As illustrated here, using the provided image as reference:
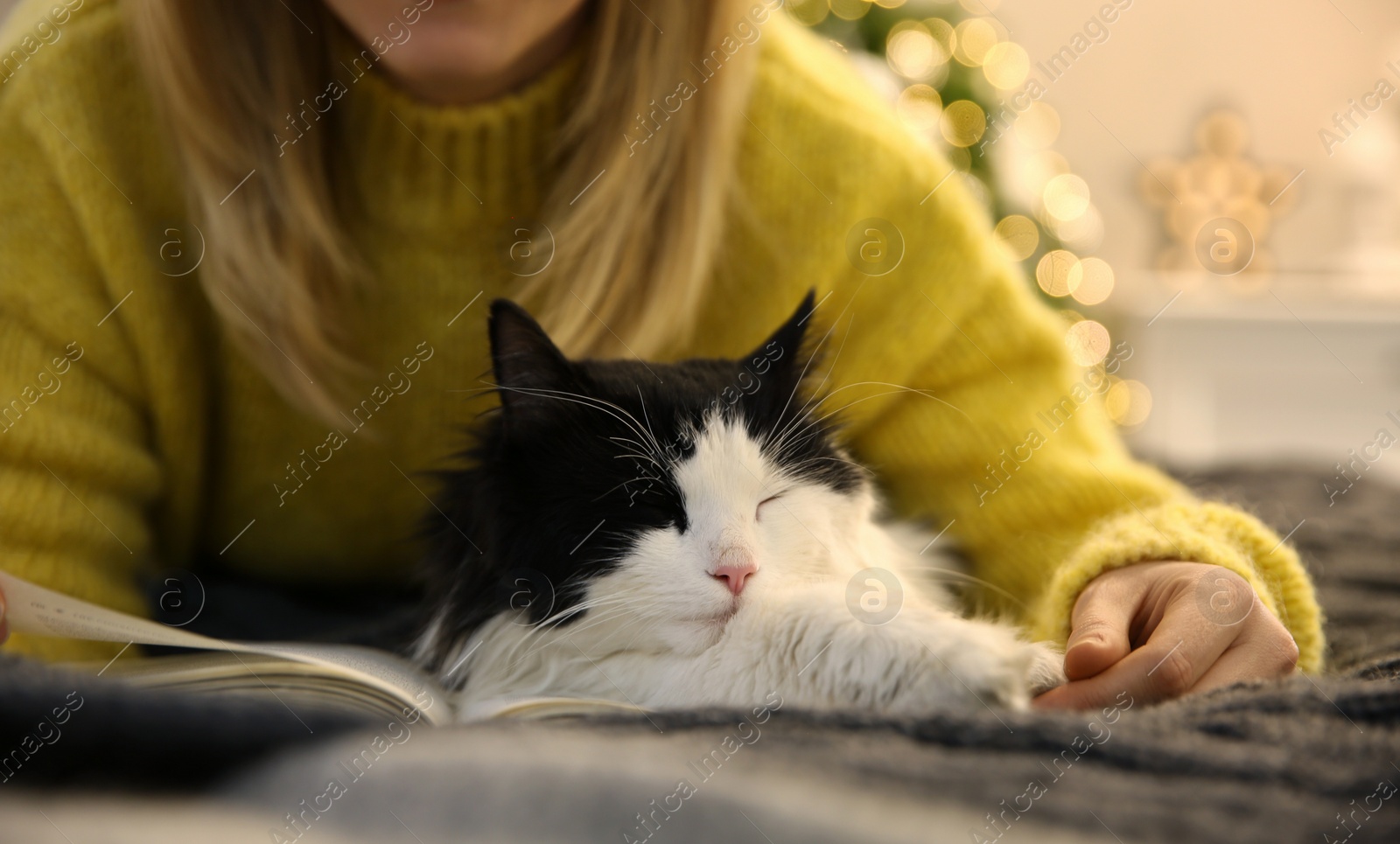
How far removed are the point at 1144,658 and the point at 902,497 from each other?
49cm

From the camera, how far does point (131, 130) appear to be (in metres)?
1.07

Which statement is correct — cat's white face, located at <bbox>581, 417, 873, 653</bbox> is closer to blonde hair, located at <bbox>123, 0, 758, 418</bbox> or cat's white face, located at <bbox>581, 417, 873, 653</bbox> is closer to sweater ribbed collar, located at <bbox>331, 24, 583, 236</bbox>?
blonde hair, located at <bbox>123, 0, 758, 418</bbox>

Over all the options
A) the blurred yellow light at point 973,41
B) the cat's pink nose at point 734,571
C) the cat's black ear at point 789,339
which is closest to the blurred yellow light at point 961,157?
the blurred yellow light at point 973,41

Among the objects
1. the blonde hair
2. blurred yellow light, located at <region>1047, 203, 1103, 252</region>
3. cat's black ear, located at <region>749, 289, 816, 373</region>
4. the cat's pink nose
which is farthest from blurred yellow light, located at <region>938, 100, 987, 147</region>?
the cat's pink nose

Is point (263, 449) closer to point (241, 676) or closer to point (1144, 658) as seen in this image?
point (241, 676)

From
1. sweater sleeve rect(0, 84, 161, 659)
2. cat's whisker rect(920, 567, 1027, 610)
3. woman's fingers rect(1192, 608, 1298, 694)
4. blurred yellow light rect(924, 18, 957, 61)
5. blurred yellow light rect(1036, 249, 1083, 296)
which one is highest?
blurred yellow light rect(924, 18, 957, 61)

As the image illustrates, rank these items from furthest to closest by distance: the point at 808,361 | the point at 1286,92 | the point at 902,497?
the point at 1286,92 → the point at 902,497 → the point at 808,361

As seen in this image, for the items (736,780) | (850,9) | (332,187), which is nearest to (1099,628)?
(736,780)

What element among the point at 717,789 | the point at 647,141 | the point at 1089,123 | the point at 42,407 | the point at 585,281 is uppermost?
the point at 1089,123

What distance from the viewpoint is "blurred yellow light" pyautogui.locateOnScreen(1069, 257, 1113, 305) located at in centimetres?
302

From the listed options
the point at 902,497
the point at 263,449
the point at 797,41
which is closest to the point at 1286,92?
the point at 797,41

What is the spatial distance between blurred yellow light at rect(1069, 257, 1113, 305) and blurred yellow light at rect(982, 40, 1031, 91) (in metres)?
0.62

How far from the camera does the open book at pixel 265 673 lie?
62 centimetres

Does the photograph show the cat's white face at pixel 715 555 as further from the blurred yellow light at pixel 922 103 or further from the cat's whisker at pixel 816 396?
the blurred yellow light at pixel 922 103
